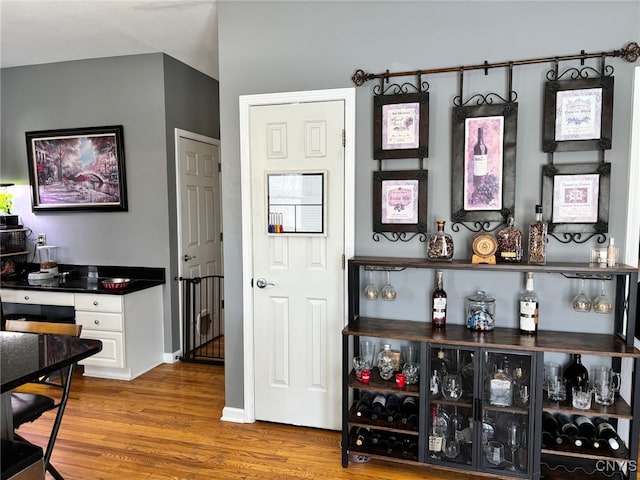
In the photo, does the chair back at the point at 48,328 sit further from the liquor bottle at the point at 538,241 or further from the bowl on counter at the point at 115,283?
the liquor bottle at the point at 538,241

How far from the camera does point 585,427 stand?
2.21 m

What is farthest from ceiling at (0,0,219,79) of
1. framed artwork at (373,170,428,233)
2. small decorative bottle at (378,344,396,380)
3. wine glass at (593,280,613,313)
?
wine glass at (593,280,613,313)

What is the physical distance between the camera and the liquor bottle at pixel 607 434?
6.75 feet

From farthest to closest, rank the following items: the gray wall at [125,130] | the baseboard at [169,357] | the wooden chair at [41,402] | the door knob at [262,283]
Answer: the baseboard at [169,357]
the gray wall at [125,130]
the door knob at [262,283]
the wooden chair at [41,402]

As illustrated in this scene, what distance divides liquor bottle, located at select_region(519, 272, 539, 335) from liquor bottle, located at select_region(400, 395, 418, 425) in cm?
74

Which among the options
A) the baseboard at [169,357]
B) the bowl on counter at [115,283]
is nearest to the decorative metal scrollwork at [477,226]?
the bowl on counter at [115,283]

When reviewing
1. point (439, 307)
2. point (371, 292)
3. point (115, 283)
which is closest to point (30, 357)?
point (371, 292)

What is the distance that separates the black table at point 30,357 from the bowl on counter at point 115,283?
1720 millimetres

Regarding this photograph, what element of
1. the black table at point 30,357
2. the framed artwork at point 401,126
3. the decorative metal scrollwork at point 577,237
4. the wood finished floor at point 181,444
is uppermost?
the framed artwork at point 401,126

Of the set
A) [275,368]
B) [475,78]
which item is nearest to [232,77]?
[475,78]

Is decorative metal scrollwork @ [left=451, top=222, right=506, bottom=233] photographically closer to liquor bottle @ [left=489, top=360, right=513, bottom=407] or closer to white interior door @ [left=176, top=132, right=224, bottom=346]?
liquor bottle @ [left=489, top=360, right=513, bottom=407]

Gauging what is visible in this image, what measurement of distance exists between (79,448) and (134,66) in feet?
10.2

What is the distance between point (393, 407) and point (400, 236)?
3.27 ft

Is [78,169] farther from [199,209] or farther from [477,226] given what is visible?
[477,226]
